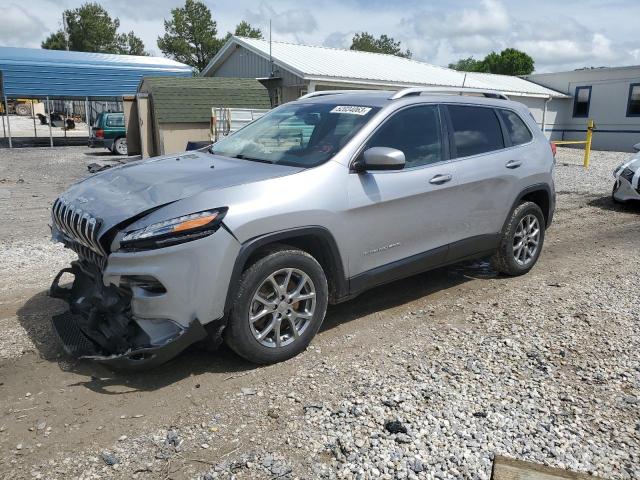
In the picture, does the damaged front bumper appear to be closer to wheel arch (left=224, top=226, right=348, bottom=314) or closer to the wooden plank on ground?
wheel arch (left=224, top=226, right=348, bottom=314)

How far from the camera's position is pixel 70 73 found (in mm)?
25797

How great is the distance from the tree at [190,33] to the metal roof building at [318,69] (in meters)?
25.5

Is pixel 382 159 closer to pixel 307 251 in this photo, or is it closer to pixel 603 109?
pixel 307 251

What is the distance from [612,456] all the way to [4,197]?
11245 mm

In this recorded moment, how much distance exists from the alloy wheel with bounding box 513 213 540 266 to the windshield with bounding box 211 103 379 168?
2.30m

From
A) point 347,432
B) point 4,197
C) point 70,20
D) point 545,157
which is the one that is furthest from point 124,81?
point 70,20

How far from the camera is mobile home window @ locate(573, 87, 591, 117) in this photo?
29.7 meters

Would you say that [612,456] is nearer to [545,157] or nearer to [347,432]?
[347,432]

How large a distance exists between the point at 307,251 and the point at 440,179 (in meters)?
1.40

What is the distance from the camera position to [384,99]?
4.47 m

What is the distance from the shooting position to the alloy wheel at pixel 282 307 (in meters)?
3.59

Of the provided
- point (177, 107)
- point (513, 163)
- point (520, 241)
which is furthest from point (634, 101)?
point (513, 163)

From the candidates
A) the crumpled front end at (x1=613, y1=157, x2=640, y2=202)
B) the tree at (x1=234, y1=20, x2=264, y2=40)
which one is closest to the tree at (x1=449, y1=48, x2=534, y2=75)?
the tree at (x1=234, y1=20, x2=264, y2=40)

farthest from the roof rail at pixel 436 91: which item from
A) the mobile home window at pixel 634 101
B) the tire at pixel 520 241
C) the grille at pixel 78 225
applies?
the mobile home window at pixel 634 101
